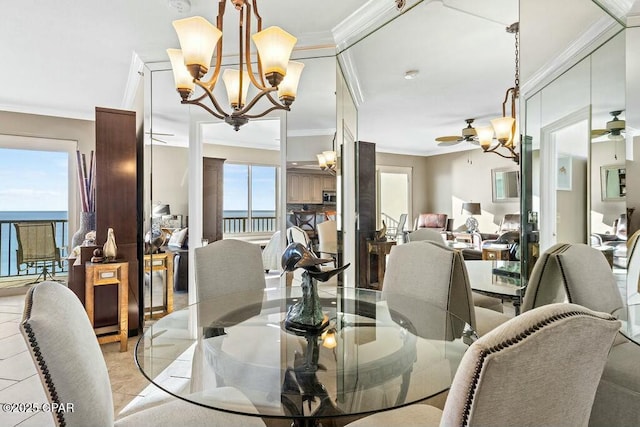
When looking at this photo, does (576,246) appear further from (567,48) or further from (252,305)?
(252,305)

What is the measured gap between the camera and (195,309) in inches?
73.6

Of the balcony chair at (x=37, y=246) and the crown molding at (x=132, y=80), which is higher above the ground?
the crown molding at (x=132, y=80)

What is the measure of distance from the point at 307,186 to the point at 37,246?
4481 millimetres

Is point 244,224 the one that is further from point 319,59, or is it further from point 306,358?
point 306,358

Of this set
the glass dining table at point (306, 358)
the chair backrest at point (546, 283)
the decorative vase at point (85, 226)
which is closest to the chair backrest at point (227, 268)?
the glass dining table at point (306, 358)

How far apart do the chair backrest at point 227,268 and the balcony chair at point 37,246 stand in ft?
14.2

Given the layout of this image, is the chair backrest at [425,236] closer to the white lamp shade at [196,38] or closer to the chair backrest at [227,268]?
the chair backrest at [227,268]

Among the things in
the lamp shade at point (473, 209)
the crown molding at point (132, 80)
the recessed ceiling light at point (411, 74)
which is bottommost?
the lamp shade at point (473, 209)

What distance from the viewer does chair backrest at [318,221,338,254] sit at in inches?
128

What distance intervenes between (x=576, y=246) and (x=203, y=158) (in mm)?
3128

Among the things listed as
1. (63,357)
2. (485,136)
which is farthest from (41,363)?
(485,136)

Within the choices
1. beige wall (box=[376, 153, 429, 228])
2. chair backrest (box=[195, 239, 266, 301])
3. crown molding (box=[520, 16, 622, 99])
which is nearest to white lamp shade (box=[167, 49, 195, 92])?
chair backrest (box=[195, 239, 266, 301])

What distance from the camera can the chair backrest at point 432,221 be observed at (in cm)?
348

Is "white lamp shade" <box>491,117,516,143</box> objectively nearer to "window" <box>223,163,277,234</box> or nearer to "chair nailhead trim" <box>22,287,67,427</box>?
"window" <box>223,163,277,234</box>
